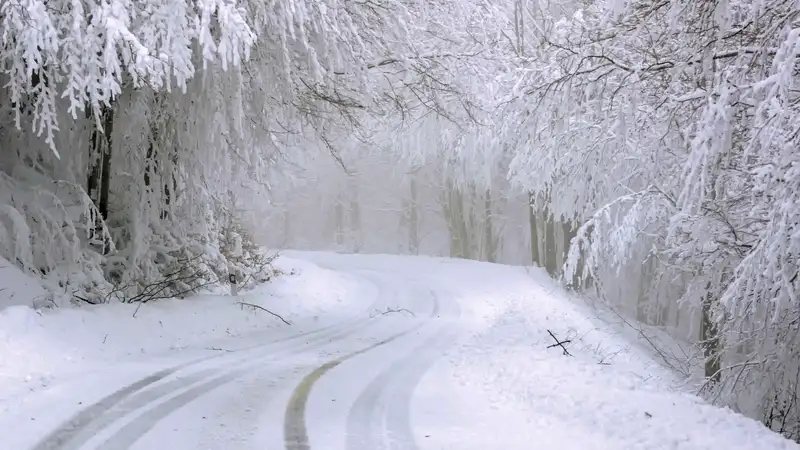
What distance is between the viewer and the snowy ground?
19.1ft

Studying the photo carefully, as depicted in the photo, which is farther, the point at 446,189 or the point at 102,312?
the point at 446,189

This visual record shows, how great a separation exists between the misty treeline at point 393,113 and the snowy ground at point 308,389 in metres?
1.24

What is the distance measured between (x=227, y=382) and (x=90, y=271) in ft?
13.9

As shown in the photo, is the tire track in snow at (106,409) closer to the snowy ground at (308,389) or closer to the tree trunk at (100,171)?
the snowy ground at (308,389)

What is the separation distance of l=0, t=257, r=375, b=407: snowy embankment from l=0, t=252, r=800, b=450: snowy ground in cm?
3

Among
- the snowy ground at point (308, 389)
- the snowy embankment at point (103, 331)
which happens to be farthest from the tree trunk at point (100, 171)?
the snowy ground at point (308, 389)

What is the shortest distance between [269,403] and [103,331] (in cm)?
364

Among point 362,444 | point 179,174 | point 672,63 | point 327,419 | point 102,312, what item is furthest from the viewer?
point 179,174

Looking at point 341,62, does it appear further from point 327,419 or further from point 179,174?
point 327,419

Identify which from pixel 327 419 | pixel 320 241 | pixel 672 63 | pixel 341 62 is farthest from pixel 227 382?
pixel 320 241

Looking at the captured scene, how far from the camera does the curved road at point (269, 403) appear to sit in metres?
5.54

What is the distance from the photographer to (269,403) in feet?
22.4

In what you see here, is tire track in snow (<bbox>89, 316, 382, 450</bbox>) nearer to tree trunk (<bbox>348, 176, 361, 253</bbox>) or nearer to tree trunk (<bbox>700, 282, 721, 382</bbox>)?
tree trunk (<bbox>700, 282, 721, 382</bbox>)

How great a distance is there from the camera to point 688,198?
6.48 m
